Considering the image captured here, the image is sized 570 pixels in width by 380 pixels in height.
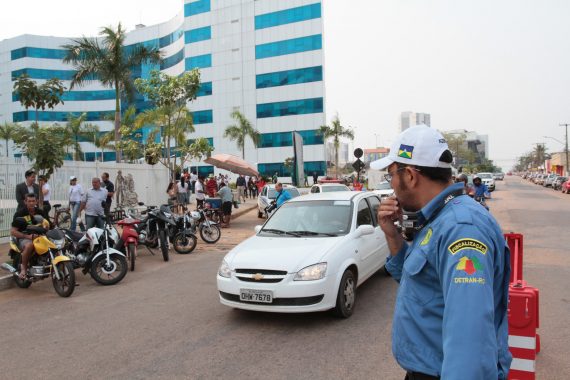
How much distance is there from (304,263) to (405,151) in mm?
3690

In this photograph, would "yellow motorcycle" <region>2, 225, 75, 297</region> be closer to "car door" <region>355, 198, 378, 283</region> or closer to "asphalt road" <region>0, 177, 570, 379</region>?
"asphalt road" <region>0, 177, 570, 379</region>

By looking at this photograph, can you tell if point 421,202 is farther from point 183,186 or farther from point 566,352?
point 183,186

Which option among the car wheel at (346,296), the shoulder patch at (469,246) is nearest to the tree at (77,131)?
the car wheel at (346,296)

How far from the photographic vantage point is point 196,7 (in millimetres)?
56531

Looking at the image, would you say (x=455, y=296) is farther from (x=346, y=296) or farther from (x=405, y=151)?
(x=346, y=296)

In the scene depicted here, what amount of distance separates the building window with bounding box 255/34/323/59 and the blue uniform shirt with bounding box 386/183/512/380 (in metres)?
51.2

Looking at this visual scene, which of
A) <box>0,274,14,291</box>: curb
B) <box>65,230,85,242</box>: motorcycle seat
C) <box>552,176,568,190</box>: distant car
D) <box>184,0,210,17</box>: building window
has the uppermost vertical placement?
<box>184,0,210,17</box>: building window

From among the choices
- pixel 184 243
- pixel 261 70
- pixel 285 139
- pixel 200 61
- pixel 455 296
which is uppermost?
pixel 200 61

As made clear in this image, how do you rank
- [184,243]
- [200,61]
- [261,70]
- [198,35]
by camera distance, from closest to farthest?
1. [184,243]
2. [261,70]
3. [198,35]
4. [200,61]

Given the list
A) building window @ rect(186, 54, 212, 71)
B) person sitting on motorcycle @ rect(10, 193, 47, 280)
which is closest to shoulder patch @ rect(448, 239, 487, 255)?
person sitting on motorcycle @ rect(10, 193, 47, 280)

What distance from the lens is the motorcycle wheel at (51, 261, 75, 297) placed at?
23.0 feet

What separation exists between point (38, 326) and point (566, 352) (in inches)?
238

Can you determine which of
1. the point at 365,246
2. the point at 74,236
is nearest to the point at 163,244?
the point at 74,236

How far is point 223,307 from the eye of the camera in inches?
242
